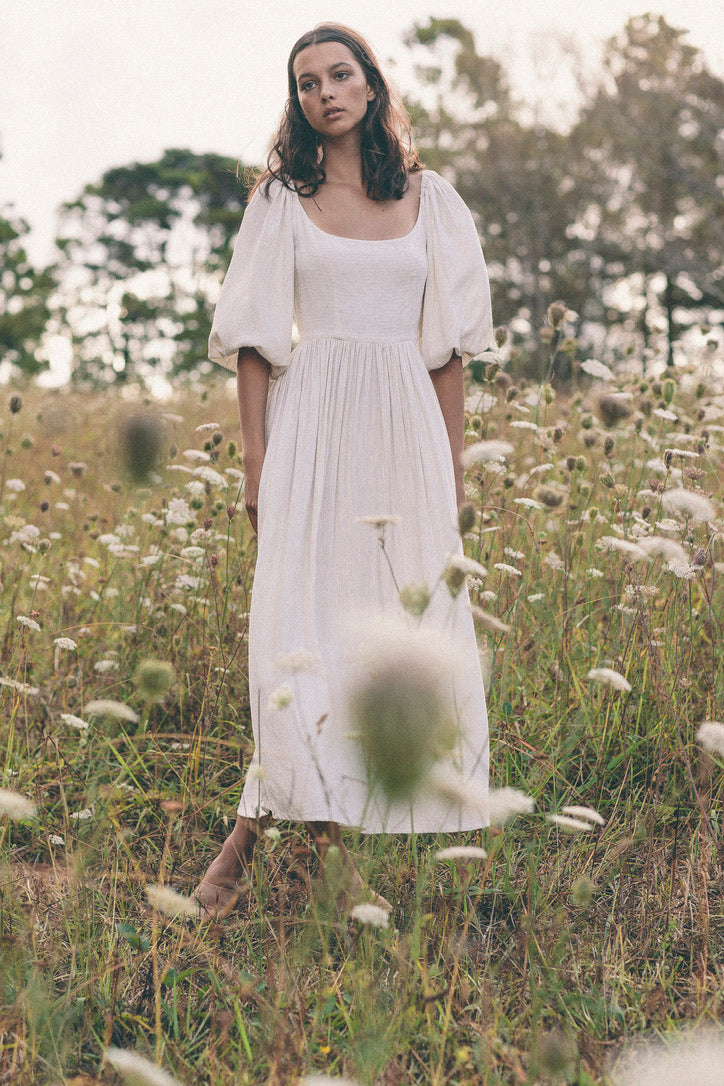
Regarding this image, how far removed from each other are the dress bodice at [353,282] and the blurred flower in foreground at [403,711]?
3.57ft

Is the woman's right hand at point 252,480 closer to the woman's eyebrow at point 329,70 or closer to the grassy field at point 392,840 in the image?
the grassy field at point 392,840

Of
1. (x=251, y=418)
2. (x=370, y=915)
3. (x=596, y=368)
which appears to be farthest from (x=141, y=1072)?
(x=596, y=368)

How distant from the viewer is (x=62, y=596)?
9.70 ft

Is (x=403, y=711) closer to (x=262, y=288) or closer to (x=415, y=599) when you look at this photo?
(x=415, y=599)

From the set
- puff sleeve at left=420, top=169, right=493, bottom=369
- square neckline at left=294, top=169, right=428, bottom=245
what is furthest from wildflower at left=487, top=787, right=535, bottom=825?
square neckline at left=294, top=169, right=428, bottom=245

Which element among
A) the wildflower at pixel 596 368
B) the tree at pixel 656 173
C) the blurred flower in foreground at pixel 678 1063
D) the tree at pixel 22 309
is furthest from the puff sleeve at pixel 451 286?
the tree at pixel 22 309

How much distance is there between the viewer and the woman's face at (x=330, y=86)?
84.7 inches

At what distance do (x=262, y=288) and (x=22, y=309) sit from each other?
19.4 meters

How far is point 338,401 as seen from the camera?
2.11 meters

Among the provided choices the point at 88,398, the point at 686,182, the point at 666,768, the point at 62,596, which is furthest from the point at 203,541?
the point at 686,182

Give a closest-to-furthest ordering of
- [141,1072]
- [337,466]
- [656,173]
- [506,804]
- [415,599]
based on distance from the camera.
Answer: [141,1072], [415,599], [506,804], [337,466], [656,173]

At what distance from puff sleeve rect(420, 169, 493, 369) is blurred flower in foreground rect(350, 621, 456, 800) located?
1133 millimetres

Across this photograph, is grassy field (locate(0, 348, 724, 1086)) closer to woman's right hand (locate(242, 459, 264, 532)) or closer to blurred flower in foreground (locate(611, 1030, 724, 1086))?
blurred flower in foreground (locate(611, 1030, 724, 1086))

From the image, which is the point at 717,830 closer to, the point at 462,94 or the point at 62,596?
the point at 62,596
